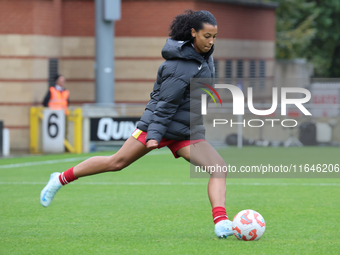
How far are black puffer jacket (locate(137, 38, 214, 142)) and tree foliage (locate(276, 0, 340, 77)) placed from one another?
28.2 metres

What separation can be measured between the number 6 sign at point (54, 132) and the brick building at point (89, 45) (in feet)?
8.79

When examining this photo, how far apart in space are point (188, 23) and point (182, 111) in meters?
0.80

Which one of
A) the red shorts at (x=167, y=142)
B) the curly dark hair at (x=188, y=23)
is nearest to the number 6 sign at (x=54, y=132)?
the red shorts at (x=167, y=142)

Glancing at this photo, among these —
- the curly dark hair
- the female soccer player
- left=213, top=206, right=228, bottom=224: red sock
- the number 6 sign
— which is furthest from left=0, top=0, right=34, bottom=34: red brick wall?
left=213, top=206, right=228, bottom=224: red sock

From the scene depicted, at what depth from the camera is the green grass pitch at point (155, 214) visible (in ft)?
18.7

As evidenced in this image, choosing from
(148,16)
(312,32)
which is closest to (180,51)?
(148,16)

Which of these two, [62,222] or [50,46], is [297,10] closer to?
[50,46]

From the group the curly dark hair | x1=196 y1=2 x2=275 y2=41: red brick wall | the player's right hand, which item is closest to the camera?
the player's right hand

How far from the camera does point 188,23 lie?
588 centimetres

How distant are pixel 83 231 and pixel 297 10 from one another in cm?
3027

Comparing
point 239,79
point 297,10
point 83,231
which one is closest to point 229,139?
point 239,79

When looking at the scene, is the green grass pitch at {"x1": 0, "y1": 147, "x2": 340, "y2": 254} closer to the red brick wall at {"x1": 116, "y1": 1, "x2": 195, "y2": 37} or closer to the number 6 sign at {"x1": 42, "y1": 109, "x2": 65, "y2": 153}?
the number 6 sign at {"x1": 42, "y1": 109, "x2": 65, "y2": 153}

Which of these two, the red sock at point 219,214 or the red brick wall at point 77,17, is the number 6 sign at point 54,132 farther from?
the red sock at point 219,214

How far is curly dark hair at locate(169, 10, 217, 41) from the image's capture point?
19.1ft
